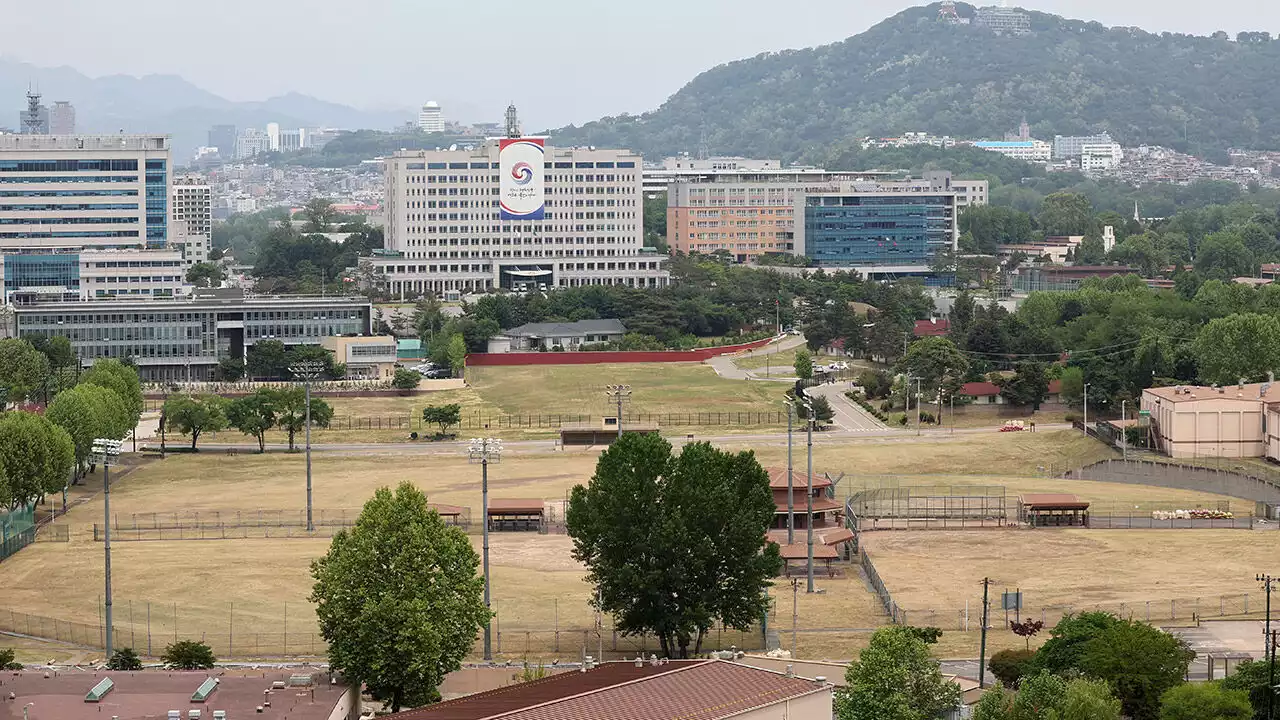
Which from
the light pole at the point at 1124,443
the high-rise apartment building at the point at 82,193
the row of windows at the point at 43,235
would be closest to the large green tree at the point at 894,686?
the light pole at the point at 1124,443

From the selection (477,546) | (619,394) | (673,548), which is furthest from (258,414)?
(673,548)

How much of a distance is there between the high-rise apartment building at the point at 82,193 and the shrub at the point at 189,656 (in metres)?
114

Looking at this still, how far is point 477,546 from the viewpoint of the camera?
62.9 meters

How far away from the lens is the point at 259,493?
75750 millimetres

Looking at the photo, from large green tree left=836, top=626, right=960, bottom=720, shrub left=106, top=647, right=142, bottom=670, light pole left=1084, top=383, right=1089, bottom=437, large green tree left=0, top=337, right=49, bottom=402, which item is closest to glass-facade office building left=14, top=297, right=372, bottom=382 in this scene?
large green tree left=0, top=337, right=49, bottom=402

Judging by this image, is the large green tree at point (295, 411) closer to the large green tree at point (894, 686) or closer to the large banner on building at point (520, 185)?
the large green tree at point (894, 686)

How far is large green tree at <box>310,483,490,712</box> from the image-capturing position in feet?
135

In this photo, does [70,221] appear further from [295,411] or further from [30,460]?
[30,460]

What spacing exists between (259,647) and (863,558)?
769 inches

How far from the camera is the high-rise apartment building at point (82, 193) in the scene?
513ft

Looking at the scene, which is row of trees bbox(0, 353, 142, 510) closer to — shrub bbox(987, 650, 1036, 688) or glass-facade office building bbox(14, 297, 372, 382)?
glass-facade office building bbox(14, 297, 372, 382)

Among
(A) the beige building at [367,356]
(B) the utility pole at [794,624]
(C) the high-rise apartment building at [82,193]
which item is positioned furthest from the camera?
(C) the high-rise apartment building at [82,193]

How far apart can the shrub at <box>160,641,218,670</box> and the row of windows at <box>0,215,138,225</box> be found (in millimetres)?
117764

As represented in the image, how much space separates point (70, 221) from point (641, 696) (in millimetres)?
129985
